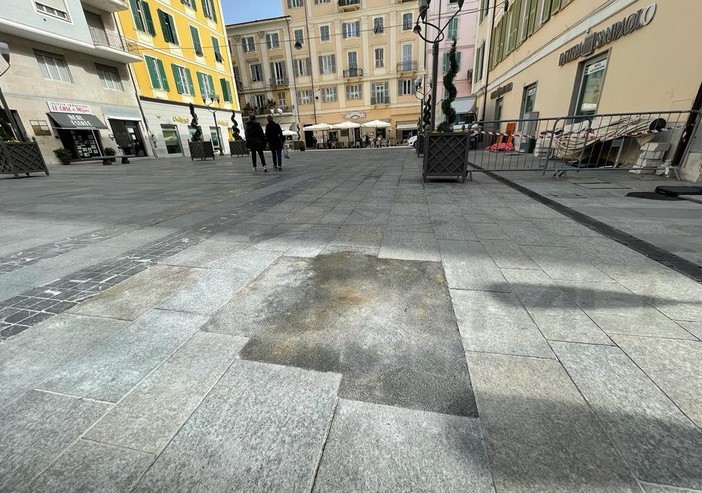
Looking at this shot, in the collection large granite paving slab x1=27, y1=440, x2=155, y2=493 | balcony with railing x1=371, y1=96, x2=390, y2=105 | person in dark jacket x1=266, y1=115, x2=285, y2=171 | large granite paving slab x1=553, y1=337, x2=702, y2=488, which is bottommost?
large granite paving slab x1=553, y1=337, x2=702, y2=488

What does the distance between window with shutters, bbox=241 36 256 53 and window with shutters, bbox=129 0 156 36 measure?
53.8 ft

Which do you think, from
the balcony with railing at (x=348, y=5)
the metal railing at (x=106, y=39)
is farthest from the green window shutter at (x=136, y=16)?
the balcony with railing at (x=348, y=5)

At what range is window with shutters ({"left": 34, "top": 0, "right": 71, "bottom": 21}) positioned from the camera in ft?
48.4

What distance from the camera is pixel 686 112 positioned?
18.5ft

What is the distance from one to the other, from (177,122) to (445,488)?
27.9 metres

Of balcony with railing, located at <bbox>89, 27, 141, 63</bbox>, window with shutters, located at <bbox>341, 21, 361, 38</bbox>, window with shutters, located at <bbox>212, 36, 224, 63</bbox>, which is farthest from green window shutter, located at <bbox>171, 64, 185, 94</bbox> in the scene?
window with shutters, located at <bbox>341, 21, 361, 38</bbox>

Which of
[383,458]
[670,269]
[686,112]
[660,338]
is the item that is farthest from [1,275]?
[686,112]

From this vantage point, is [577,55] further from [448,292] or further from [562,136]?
[448,292]

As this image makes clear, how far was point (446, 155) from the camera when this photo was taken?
6.84m

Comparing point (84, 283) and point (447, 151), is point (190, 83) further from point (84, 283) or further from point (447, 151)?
point (84, 283)

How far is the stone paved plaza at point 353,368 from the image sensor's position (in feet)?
3.65

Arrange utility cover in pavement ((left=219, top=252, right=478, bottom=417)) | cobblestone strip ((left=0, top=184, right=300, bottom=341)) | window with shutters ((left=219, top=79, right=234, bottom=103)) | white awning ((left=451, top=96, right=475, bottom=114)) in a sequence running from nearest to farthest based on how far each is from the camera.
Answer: utility cover in pavement ((left=219, top=252, right=478, bottom=417)) < cobblestone strip ((left=0, top=184, right=300, bottom=341)) < white awning ((left=451, top=96, right=475, bottom=114)) < window with shutters ((left=219, top=79, right=234, bottom=103))

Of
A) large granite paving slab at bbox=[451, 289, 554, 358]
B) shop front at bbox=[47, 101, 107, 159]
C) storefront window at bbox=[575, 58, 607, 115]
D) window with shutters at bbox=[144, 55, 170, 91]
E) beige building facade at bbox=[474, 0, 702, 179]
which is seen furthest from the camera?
window with shutters at bbox=[144, 55, 170, 91]

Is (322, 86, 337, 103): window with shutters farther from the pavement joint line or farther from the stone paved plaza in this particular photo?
the stone paved plaza
